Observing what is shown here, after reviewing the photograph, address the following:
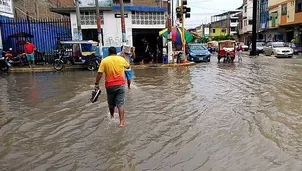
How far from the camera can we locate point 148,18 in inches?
1081

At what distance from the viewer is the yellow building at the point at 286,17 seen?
41.7 m

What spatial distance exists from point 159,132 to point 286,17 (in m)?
43.0

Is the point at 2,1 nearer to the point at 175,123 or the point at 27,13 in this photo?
the point at 27,13

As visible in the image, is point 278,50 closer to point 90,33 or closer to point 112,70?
point 90,33

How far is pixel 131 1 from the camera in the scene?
32.3m

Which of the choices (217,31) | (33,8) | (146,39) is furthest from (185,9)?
(217,31)

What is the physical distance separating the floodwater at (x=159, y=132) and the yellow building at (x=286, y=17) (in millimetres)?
33802

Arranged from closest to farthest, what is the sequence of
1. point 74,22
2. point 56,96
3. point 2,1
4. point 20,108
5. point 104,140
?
point 104,140
point 20,108
point 56,96
point 2,1
point 74,22

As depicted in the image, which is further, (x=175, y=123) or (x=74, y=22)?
(x=74, y=22)

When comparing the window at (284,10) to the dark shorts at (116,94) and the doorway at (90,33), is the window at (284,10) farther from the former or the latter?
the dark shorts at (116,94)

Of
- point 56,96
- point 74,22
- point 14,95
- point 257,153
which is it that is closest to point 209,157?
point 257,153

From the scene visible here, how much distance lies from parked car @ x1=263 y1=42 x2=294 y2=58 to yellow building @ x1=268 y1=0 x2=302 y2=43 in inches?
293

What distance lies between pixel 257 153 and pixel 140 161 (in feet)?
6.02

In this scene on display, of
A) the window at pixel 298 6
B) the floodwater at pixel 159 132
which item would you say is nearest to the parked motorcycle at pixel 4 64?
the floodwater at pixel 159 132
